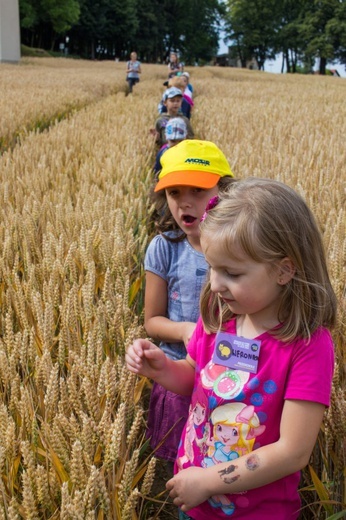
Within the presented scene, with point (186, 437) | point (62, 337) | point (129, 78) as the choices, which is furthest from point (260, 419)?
point (129, 78)

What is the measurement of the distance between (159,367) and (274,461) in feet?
1.15

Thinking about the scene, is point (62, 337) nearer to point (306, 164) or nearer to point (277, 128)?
point (306, 164)

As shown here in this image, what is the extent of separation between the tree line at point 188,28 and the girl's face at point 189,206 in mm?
47185

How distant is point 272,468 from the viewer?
3.92 ft

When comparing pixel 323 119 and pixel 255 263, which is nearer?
pixel 255 263

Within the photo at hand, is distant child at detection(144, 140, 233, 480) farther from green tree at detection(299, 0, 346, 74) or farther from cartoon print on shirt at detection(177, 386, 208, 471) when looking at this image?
green tree at detection(299, 0, 346, 74)

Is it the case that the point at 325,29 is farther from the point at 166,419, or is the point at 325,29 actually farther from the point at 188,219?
the point at 166,419

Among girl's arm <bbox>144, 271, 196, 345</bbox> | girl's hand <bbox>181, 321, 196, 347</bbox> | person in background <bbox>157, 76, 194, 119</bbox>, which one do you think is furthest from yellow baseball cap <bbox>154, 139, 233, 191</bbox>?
person in background <bbox>157, 76, 194, 119</bbox>

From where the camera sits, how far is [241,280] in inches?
47.5

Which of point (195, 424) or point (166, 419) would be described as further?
point (166, 419)

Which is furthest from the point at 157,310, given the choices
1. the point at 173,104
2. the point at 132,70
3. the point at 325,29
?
the point at 325,29

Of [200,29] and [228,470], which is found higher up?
[200,29]

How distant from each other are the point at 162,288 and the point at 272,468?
78cm

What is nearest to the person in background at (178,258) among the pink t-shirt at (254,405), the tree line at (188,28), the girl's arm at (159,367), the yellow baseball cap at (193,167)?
the yellow baseball cap at (193,167)
